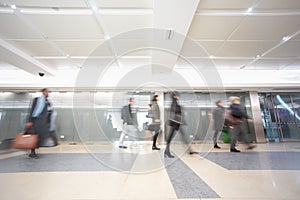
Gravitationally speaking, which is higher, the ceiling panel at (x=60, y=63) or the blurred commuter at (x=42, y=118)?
the ceiling panel at (x=60, y=63)

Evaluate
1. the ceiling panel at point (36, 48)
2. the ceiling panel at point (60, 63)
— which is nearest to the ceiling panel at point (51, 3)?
the ceiling panel at point (36, 48)

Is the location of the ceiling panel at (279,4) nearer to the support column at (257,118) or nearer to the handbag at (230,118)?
the handbag at (230,118)

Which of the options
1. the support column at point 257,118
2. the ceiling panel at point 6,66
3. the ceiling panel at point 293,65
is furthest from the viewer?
the support column at point 257,118

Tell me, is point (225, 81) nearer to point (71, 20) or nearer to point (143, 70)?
point (143, 70)

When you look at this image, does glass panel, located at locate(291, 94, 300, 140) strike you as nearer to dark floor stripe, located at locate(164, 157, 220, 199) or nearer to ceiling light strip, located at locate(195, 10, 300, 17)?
ceiling light strip, located at locate(195, 10, 300, 17)

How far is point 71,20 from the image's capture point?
2.81m

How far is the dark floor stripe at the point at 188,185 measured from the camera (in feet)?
4.22

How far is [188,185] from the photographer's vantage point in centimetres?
148

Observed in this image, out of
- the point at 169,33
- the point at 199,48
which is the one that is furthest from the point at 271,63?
the point at 169,33

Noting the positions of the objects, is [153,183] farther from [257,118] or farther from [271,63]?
[257,118]

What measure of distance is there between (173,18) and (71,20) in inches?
78.8

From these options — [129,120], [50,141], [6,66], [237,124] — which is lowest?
[50,141]

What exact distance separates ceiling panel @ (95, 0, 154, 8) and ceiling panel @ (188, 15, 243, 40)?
99cm

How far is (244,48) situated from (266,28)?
0.85 m
